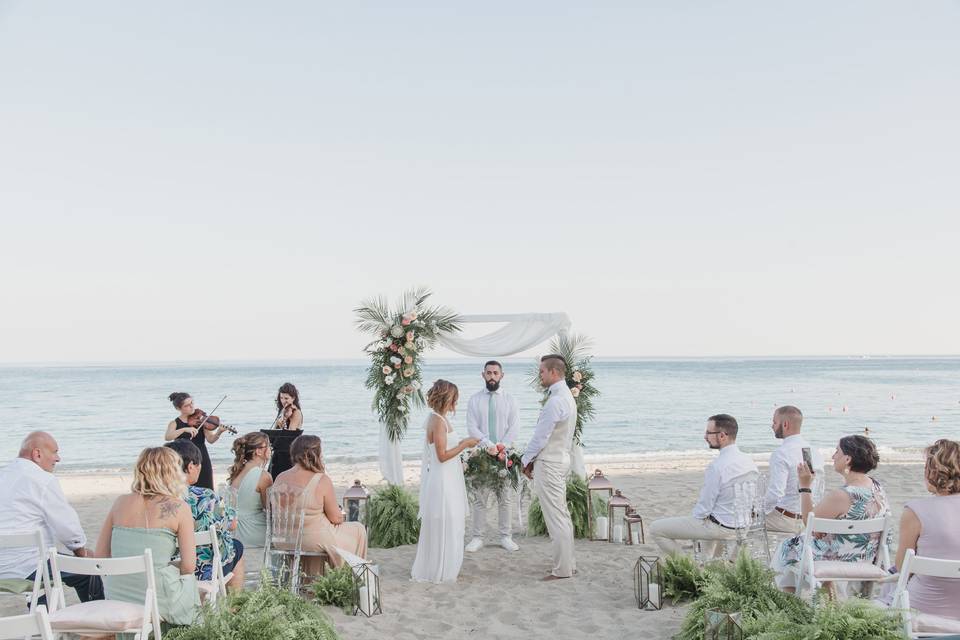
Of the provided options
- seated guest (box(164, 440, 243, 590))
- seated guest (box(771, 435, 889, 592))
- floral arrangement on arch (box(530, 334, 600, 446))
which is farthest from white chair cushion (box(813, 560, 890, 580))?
floral arrangement on arch (box(530, 334, 600, 446))

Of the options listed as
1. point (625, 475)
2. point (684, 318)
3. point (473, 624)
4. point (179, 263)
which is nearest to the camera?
point (473, 624)

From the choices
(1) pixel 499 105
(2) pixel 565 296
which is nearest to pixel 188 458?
(1) pixel 499 105

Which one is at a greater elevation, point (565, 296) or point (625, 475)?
point (565, 296)

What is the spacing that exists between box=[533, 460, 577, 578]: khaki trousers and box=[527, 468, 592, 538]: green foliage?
1.58 meters

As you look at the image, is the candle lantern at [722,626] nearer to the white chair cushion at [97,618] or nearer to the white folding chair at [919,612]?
the white folding chair at [919,612]

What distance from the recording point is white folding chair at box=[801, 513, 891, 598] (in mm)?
4105

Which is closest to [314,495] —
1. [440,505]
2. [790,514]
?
[440,505]

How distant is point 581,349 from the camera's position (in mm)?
8539

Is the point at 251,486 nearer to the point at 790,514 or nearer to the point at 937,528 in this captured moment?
the point at 790,514

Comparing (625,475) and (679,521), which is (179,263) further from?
(679,521)

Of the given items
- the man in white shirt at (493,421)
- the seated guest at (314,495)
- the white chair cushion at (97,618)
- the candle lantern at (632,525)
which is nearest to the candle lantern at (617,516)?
the candle lantern at (632,525)

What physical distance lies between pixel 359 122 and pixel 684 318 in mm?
38321

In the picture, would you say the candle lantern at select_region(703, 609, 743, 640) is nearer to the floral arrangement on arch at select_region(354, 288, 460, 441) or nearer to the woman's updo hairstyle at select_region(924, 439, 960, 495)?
the woman's updo hairstyle at select_region(924, 439, 960, 495)

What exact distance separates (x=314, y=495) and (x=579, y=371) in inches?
154
